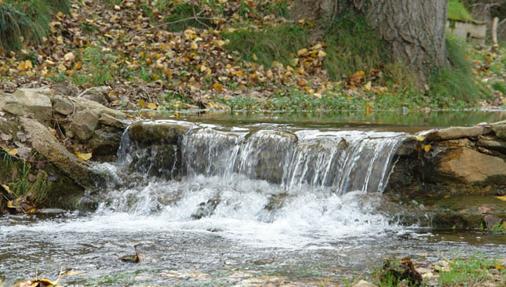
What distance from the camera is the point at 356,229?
6.48 meters

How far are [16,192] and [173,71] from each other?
18.8ft

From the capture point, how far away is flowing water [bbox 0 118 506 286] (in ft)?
16.4

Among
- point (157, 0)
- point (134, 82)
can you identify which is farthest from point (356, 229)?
point (157, 0)

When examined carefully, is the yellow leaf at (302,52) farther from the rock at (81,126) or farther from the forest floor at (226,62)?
the rock at (81,126)

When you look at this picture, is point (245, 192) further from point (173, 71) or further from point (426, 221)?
point (173, 71)

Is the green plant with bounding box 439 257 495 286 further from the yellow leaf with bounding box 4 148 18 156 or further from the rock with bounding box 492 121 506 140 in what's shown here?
the yellow leaf with bounding box 4 148 18 156

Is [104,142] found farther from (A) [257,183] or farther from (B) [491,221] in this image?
(B) [491,221]

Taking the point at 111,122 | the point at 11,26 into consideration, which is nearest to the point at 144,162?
the point at 111,122

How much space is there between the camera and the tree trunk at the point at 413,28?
13.3 metres

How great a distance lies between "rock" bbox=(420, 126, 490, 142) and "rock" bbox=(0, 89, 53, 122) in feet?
12.6

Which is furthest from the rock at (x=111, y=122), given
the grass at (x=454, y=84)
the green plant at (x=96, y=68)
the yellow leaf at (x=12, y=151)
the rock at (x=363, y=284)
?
the grass at (x=454, y=84)

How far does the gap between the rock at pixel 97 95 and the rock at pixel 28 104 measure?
64.6 inches

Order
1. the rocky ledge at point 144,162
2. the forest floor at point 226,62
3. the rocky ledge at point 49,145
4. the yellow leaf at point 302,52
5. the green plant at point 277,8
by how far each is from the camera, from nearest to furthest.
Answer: the rocky ledge at point 144,162 < the rocky ledge at point 49,145 < the forest floor at point 226,62 < the yellow leaf at point 302,52 < the green plant at point 277,8

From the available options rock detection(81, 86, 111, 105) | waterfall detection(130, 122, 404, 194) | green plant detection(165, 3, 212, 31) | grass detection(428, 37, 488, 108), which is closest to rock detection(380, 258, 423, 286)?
waterfall detection(130, 122, 404, 194)
